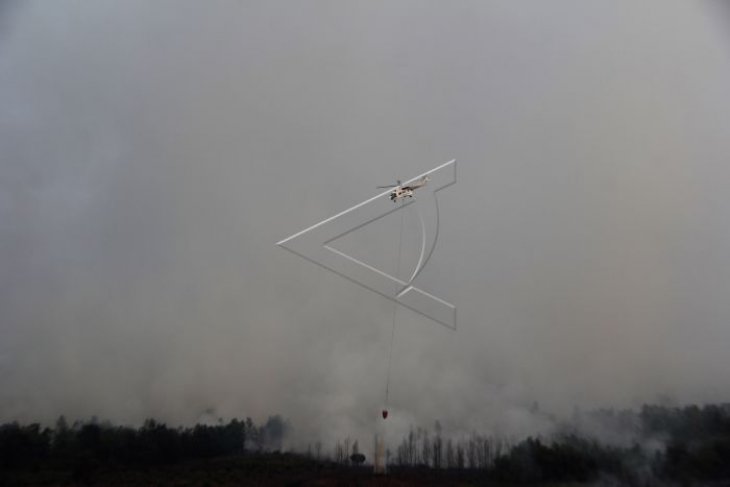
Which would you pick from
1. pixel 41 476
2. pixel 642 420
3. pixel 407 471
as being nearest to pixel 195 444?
pixel 41 476

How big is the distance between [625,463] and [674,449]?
4064mm

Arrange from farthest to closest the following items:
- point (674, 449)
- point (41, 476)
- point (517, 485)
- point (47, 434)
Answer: point (674, 449) → point (517, 485) → point (47, 434) → point (41, 476)

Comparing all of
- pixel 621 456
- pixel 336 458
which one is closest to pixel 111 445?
pixel 336 458

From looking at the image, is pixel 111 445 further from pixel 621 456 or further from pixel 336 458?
pixel 621 456

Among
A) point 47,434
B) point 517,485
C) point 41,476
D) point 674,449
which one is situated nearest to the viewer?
point 41,476

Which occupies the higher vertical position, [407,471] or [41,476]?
[407,471]

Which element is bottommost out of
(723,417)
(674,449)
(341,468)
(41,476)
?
(41,476)

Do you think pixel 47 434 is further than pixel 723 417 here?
No

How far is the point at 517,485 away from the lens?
35438 millimetres

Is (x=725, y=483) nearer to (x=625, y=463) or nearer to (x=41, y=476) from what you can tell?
(x=625, y=463)

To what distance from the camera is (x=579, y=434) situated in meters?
38.2

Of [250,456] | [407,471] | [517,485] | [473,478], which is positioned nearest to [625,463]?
[517,485]

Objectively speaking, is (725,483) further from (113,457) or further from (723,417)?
(113,457)

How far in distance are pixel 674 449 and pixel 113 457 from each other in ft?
133
